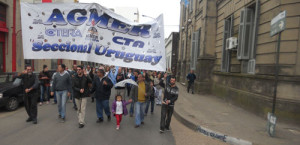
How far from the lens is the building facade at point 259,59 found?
20.1ft

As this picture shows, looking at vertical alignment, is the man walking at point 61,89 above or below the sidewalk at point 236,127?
above

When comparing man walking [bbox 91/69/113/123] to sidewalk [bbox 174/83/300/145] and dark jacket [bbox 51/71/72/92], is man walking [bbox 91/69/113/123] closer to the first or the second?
dark jacket [bbox 51/71/72/92]

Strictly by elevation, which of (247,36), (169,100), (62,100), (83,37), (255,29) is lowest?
(62,100)

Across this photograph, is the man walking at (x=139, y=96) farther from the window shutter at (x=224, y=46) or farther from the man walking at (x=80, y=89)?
the window shutter at (x=224, y=46)

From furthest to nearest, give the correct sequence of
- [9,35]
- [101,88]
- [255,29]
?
[9,35]
[255,29]
[101,88]

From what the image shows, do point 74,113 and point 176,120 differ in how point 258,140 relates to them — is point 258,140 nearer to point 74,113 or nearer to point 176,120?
point 176,120

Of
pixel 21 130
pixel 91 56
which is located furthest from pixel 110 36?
pixel 21 130

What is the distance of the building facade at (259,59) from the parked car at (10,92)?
896 cm

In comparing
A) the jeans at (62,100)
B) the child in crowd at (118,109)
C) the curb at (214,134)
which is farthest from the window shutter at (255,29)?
the jeans at (62,100)

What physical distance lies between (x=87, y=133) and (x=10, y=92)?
14.2 feet

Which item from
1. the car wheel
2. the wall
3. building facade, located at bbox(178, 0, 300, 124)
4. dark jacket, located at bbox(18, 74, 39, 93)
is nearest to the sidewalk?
→ the wall

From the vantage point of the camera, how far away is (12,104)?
757cm

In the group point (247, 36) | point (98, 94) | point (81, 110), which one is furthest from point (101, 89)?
point (247, 36)

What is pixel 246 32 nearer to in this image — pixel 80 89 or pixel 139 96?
pixel 139 96
